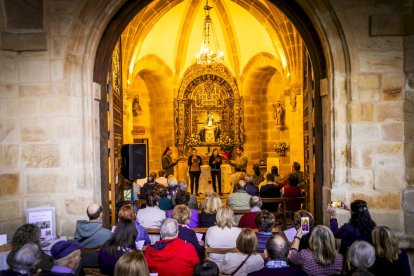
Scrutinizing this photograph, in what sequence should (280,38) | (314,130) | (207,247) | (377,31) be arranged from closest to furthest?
(207,247) < (377,31) < (314,130) < (280,38)

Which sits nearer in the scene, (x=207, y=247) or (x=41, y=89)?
(x=207, y=247)

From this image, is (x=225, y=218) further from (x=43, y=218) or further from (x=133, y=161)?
(x=133, y=161)

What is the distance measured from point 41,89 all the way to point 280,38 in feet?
26.5

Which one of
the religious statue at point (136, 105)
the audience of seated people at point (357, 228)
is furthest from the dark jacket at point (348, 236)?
the religious statue at point (136, 105)

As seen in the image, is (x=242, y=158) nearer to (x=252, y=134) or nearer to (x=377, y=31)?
(x=252, y=134)

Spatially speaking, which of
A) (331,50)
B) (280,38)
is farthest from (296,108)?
(331,50)

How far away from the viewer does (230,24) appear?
1374 centimetres

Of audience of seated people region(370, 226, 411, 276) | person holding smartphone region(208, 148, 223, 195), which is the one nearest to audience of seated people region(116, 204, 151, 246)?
audience of seated people region(370, 226, 411, 276)

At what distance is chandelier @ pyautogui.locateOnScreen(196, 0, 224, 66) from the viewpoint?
12406 millimetres

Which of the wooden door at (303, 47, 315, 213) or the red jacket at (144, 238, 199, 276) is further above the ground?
the wooden door at (303, 47, 315, 213)

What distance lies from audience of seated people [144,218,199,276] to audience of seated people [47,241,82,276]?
52 cm

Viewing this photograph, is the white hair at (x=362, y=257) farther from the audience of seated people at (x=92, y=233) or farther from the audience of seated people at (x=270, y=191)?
the audience of seated people at (x=270, y=191)

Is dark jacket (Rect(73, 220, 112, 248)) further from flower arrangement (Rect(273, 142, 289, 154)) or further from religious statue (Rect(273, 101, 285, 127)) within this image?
religious statue (Rect(273, 101, 285, 127))

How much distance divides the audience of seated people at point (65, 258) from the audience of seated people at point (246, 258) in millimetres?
1088
